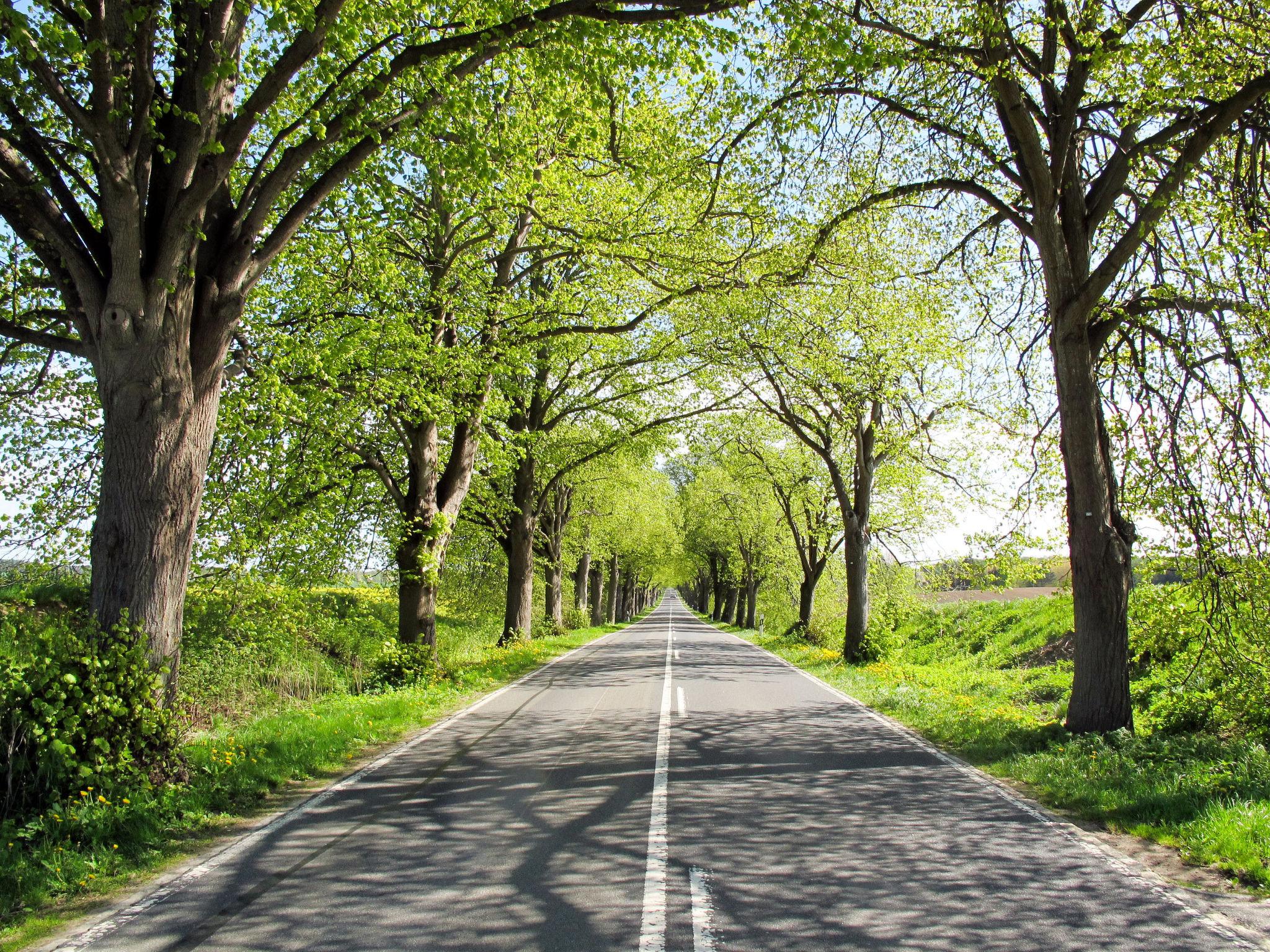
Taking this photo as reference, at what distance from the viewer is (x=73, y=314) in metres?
7.01

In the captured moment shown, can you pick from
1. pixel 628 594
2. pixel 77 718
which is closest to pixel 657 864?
pixel 77 718

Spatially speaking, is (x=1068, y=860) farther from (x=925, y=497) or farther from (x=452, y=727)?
(x=925, y=497)

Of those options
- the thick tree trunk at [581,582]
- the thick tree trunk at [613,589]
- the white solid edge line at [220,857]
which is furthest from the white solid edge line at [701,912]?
the thick tree trunk at [613,589]

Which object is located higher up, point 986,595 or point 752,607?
point 986,595

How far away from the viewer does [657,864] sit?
5.22 m

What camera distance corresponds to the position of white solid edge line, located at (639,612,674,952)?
4.12m

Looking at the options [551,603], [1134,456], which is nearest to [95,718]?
[1134,456]

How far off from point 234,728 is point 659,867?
25.4ft

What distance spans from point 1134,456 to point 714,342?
11.1 metres

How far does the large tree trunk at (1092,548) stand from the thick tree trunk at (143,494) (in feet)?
31.1

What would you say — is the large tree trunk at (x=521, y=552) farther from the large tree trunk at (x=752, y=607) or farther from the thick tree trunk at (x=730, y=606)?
the thick tree trunk at (x=730, y=606)

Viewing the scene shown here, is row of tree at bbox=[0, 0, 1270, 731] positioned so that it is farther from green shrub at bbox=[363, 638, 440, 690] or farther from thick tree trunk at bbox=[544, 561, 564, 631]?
thick tree trunk at bbox=[544, 561, 564, 631]

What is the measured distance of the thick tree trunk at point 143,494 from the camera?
666 centimetres

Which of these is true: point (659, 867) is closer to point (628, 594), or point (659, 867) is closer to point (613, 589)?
point (613, 589)
